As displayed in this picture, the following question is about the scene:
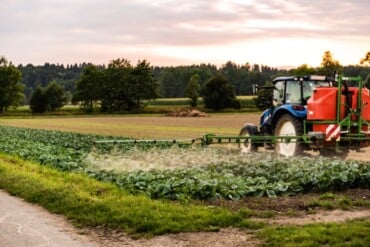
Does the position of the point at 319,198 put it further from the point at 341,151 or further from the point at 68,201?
the point at 341,151

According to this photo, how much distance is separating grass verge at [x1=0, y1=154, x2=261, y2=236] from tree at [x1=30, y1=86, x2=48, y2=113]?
103933mm

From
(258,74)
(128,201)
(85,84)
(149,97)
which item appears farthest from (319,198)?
(258,74)

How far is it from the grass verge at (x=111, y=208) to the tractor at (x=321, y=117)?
21.9ft

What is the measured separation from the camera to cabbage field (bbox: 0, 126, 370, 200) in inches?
440

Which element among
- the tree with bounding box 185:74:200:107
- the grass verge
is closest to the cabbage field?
the grass verge

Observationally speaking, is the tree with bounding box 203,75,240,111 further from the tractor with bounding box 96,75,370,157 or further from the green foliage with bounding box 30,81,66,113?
the tractor with bounding box 96,75,370,157

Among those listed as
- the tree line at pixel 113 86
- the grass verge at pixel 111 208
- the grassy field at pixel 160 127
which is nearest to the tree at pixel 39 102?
the tree line at pixel 113 86

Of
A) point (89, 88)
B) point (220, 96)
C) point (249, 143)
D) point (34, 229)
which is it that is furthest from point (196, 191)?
point (89, 88)

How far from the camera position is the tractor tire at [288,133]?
1809cm

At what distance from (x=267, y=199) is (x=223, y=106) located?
85.2 metres

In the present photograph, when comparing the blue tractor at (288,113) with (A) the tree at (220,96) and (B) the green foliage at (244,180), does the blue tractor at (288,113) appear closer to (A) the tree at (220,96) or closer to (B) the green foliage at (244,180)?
(B) the green foliage at (244,180)

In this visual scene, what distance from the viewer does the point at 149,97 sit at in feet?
347

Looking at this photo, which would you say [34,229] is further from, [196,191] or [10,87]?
[10,87]

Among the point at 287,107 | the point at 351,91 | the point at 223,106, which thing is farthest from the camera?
the point at 223,106
